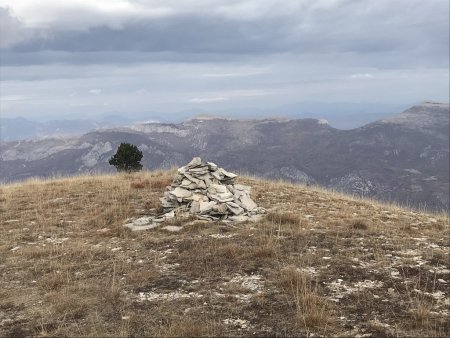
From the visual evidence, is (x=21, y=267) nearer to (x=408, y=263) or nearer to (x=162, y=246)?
(x=162, y=246)

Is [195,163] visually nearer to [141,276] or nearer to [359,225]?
[359,225]

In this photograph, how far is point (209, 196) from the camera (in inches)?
645

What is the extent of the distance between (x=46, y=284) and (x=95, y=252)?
7.91 feet

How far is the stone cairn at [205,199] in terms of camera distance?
1505 cm

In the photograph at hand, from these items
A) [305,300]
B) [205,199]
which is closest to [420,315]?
[305,300]

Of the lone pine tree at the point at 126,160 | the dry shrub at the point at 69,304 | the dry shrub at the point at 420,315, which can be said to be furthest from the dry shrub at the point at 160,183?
the dry shrub at the point at 420,315

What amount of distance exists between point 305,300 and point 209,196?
28.7ft

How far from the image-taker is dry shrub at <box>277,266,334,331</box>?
24.0 ft

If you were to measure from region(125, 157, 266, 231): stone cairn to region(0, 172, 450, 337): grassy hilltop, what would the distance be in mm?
718

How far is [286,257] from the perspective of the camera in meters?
10.9

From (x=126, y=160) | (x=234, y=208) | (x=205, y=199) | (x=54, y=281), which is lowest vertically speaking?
(x=54, y=281)

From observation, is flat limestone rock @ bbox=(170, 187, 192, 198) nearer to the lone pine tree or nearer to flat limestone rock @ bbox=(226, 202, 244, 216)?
Answer: flat limestone rock @ bbox=(226, 202, 244, 216)

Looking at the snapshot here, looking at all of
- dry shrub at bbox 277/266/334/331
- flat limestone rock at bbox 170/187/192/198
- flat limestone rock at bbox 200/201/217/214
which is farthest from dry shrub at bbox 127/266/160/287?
flat limestone rock at bbox 170/187/192/198

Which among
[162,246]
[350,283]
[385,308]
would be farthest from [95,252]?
[385,308]
